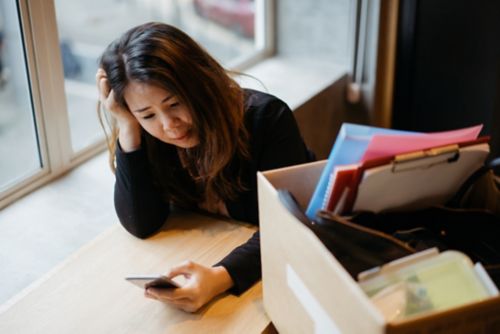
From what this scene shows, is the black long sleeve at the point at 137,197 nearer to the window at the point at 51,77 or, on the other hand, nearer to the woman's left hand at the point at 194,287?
the woman's left hand at the point at 194,287

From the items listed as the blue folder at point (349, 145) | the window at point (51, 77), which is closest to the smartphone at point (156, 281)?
the blue folder at point (349, 145)

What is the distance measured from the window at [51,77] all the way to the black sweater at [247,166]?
33cm

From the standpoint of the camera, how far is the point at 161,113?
1205mm

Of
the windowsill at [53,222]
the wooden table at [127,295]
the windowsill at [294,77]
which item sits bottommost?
the windowsill at [53,222]

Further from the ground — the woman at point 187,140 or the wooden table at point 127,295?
the woman at point 187,140

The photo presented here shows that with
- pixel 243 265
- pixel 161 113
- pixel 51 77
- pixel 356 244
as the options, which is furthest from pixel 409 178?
pixel 51 77

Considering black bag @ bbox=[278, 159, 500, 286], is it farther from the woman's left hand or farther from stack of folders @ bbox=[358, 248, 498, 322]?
the woman's left hand

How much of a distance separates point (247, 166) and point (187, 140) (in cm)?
15

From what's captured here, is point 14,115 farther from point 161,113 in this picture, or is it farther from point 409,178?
point 409,178

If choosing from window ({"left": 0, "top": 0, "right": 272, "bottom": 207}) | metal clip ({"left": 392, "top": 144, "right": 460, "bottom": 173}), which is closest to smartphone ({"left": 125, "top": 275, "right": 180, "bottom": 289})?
metal clip ({"left": 392, "top": 144, "right": 460, "bottom": 173})

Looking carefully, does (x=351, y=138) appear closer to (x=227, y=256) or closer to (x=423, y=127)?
(x=227, y=256)

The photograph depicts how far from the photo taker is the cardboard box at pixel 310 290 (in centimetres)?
66

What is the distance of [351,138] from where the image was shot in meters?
0.84

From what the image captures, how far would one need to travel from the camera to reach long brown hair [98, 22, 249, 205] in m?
1.17
